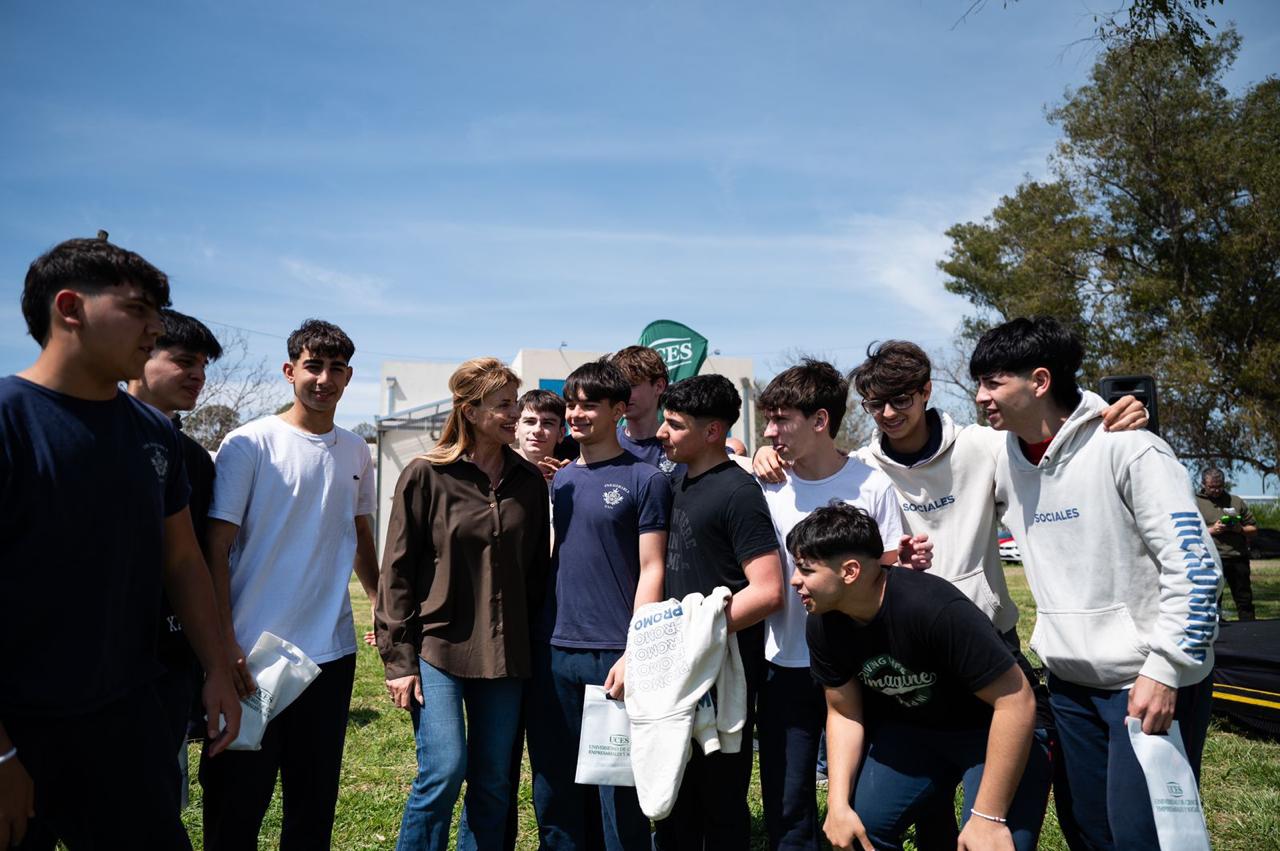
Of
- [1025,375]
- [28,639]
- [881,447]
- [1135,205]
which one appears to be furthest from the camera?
→ [1135,205]

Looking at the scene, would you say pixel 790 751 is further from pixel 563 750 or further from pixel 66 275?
pixel 66 275

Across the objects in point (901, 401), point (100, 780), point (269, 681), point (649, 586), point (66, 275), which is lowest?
point (100, 780)

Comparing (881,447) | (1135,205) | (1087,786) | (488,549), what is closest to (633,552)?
(488,549)

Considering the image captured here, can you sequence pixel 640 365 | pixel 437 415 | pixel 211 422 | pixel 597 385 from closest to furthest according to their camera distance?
pixel 597 385, pixel 640 365, pixel 211 422, pixel 437 415

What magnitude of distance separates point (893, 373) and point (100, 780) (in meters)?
3.09

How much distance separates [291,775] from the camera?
3.28 meters

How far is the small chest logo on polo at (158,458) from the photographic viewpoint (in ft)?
8.76

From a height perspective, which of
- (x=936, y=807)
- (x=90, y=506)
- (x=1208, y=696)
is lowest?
(x=936, y=807)

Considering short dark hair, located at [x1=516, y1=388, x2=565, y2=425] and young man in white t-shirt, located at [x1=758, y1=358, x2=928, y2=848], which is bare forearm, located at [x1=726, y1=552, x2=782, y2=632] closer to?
young man in white t-shirt, located at [x1=758, y1=358, x2=928, y2=848]

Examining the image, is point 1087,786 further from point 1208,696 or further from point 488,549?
point 488,549

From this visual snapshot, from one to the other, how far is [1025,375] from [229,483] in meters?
3.03

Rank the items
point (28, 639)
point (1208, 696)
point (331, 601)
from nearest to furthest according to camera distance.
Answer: point (28, 639)
point (1208, 696)
point (331, 601)

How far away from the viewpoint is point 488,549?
3.55 m

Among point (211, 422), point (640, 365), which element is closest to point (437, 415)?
point (211, 422)
